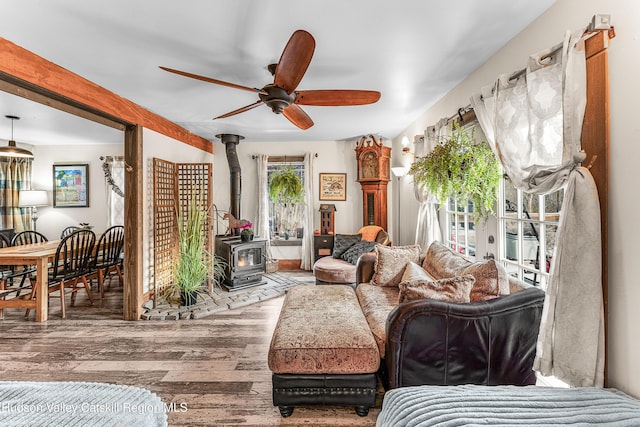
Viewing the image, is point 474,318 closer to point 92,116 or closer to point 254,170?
point 92,116

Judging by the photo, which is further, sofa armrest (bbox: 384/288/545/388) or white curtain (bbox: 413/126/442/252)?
white curtain (bbox: 413/126/442/252)

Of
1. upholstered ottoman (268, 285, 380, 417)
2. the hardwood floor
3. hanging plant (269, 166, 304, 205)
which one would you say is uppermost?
hanging plant (269, 166, 304, 205)

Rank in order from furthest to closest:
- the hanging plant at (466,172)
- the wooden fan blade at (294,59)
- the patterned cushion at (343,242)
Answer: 1. the patterned cushion at (343,242)
2. the hanging plant at (466,172)
3. the wooden fan blade at (294,59)

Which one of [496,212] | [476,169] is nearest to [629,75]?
[476,169]

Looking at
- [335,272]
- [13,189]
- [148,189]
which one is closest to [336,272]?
[335,272]

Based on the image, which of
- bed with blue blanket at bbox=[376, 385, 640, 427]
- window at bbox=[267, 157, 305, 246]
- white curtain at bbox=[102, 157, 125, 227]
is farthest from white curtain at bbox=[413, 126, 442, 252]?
white curtain at bbox=[102, 157, 125, 227]

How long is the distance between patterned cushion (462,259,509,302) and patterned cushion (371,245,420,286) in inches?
42.0

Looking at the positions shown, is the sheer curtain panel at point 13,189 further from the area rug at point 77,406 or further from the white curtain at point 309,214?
the area rug at point 77,406

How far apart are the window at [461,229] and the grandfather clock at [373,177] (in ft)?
5.83

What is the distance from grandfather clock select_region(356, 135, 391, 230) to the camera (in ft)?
16.8

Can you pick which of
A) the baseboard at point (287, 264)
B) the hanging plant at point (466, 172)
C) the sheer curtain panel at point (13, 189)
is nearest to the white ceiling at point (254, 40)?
the hanging plant at point (466, 172)

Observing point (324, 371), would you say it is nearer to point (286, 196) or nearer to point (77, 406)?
point (77, 406)

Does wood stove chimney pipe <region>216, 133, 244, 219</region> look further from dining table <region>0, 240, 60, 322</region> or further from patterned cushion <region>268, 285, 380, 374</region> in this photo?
patterned cushion <region>268, 285, 380, 374</region>

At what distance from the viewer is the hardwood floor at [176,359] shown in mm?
1942
